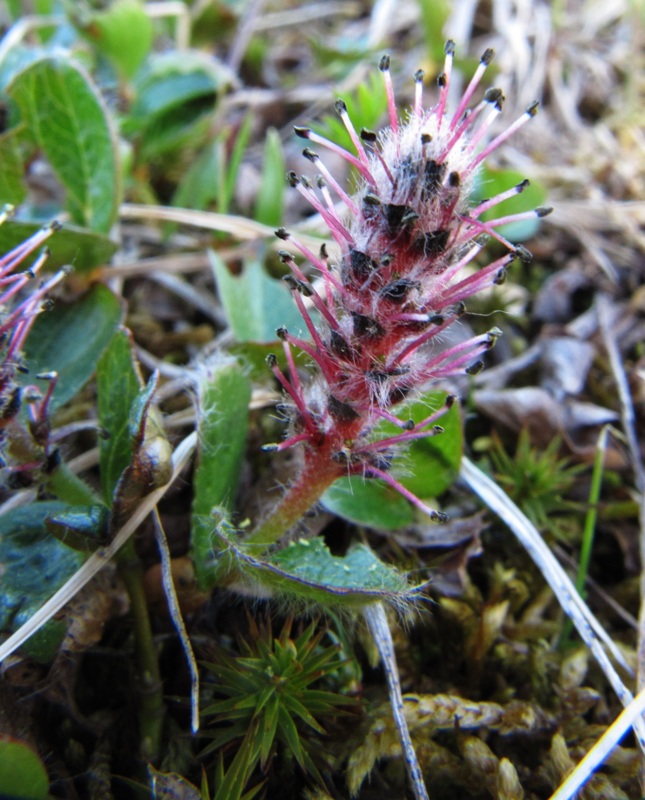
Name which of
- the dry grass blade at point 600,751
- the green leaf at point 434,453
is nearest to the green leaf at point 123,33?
the green leaf at point 434,453

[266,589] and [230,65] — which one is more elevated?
[230,65]

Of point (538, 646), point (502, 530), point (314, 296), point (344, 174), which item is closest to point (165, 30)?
point (344, 174)

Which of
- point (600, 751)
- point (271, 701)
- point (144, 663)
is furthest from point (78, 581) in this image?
point (600, 751)

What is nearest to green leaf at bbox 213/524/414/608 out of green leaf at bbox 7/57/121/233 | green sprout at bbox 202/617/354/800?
green sprout at bbox 202/617/354/800

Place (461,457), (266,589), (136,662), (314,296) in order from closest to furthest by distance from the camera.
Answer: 1. (314,296)
2. (266,589)
3. (136,662)
4. (461,457)

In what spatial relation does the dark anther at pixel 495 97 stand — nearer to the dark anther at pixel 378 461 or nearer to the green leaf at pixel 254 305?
the dark anther at pixel 378 461

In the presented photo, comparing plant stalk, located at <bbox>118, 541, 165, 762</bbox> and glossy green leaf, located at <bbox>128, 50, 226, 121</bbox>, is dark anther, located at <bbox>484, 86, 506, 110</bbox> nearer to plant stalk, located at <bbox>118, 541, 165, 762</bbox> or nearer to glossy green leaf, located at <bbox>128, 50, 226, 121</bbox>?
plant stalk, located at <bbox>118, 541, 165, 762</bbox>

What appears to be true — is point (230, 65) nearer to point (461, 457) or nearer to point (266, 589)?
point (461, 457)
